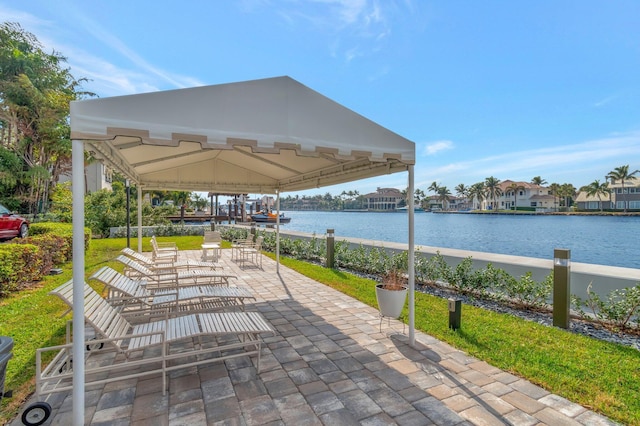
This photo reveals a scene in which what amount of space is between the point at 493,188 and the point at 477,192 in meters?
5.98

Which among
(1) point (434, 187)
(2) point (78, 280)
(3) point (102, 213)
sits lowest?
(2) point (78, 280)

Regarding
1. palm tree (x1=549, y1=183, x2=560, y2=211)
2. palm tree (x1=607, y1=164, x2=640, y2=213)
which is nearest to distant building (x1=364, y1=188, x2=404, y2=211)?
palm tree (x1=549, y1=183, x2=560, y2=211)

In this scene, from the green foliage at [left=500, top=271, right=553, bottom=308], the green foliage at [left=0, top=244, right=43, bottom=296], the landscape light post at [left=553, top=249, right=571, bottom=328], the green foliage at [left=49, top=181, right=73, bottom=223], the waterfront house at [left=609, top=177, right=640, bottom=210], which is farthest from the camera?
the waterfront house at [left=609, top=177, right=640, bottom=210]

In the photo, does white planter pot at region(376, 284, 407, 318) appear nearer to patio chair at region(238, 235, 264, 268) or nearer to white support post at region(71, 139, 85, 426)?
white support post at region(71, 139, 85, 426)

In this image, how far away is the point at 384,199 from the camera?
104438 mm

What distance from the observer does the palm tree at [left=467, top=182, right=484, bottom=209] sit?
85.1m

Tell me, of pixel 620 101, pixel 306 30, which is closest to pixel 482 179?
pixel 620 101

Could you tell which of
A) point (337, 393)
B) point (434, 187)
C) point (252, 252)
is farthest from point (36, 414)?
point (434, 187)

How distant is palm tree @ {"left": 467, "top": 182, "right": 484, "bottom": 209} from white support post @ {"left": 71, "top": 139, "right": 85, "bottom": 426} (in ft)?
310

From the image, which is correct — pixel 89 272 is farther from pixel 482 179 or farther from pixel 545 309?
pixel 482 179

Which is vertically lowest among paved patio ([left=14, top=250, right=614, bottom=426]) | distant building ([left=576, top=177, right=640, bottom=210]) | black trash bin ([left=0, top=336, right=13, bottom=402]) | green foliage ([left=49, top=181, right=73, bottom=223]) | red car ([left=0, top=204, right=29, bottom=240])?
paved patio ([left=14, top=250, right=614, bottom=426])

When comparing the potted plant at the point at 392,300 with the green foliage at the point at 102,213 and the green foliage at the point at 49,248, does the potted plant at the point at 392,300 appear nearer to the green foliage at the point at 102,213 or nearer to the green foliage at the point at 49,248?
the green foliage at the point at 49,248

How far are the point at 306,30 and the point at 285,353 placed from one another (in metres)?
8.32

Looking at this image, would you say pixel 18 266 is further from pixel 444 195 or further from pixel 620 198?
pixel 444 195
